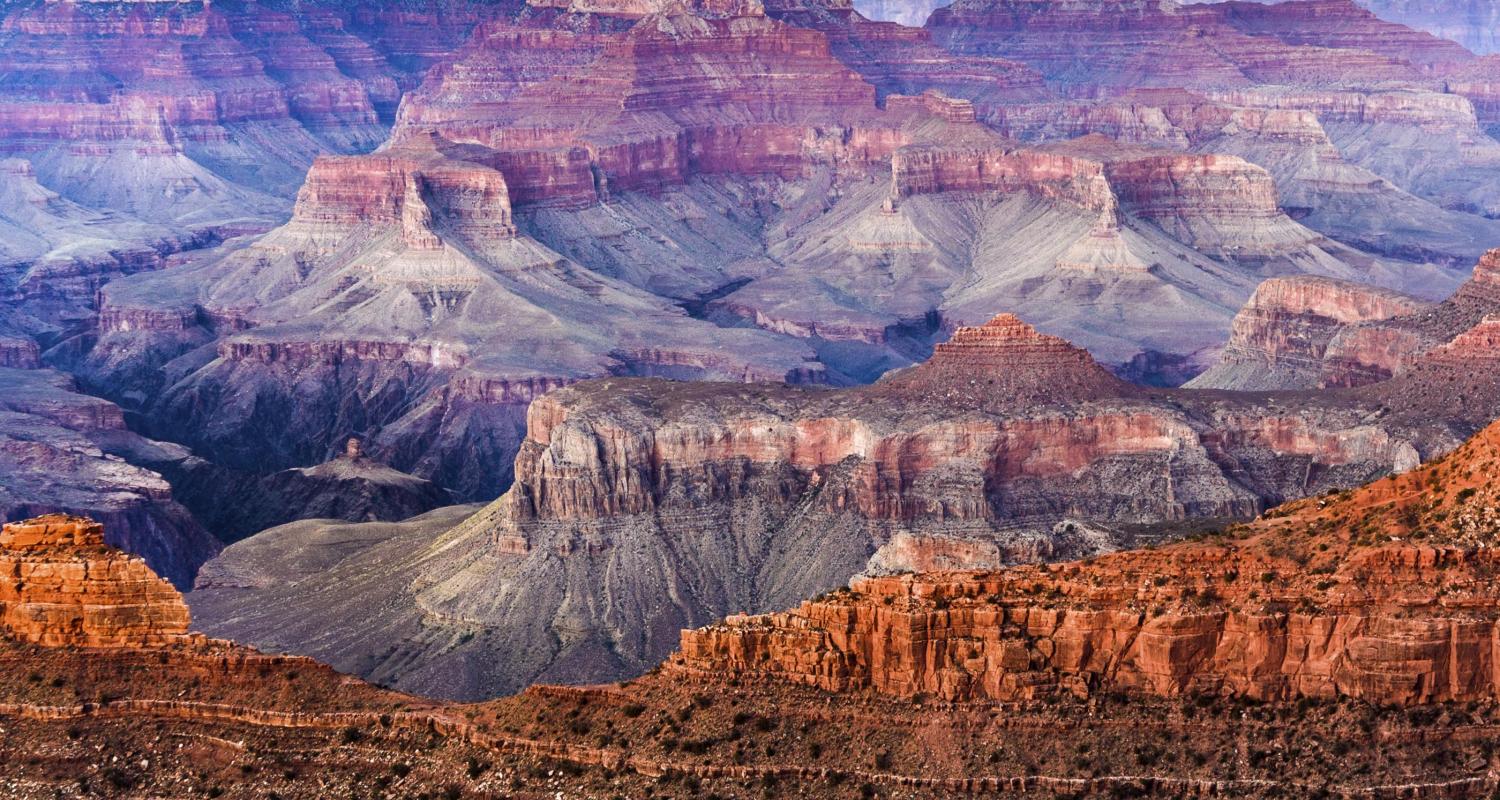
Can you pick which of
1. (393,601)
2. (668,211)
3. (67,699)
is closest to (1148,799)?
(67,699)

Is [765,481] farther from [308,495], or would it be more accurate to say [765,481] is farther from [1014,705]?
[1014,705]

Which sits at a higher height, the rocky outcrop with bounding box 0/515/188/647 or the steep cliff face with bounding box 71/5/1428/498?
the rocky outcrop with bounding box 0/515/188/647

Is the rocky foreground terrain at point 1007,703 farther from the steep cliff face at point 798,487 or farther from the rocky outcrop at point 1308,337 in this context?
the rocky outcrop at point 1308,337

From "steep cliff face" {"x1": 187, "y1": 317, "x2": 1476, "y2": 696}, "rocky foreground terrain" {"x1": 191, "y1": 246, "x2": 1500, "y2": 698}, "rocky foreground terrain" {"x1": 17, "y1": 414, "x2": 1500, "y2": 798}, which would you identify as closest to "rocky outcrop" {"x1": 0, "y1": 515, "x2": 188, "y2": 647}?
"rocky foreground terrain" {"x1": 17, "y1": 414, "x2": 1500, "y2": 798}

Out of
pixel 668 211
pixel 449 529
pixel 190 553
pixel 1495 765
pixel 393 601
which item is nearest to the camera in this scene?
pixel 1495 765

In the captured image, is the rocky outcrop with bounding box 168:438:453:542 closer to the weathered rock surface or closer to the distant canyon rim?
the distant canyon rim

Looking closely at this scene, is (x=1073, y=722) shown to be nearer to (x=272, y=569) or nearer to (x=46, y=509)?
(x=272, y=569)

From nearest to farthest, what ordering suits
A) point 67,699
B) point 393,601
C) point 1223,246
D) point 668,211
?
point 67,699
point 393,601
point 1223,246
point 668,211
